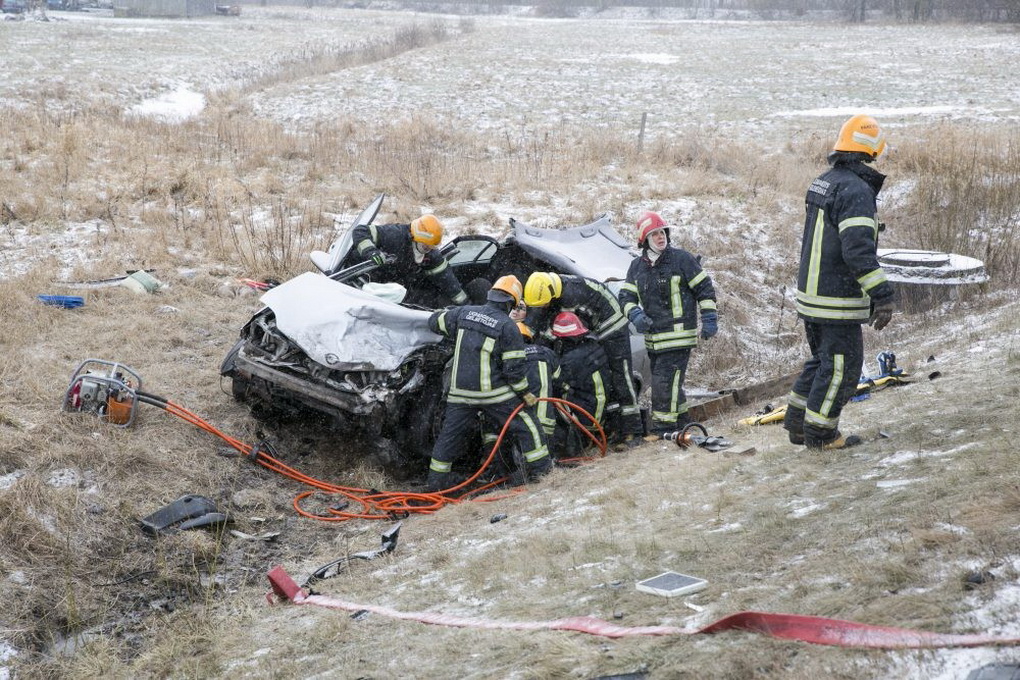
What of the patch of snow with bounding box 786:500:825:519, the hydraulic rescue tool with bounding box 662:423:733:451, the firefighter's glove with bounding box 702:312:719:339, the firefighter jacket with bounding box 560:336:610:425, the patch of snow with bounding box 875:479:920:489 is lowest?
the hydraulic rescue tool with bounding box 662:423:733:451

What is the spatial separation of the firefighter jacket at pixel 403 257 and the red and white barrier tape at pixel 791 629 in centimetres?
433

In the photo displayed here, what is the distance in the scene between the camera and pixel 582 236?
8.84 metres

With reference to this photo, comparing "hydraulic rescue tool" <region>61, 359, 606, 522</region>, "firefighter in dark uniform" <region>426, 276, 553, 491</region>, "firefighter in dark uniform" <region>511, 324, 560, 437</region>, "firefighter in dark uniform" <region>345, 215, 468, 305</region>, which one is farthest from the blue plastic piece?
"firefighter in dark uniform" <region>511, 324, 560, 437</region>

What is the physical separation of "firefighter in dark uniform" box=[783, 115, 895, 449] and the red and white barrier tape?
7.56ft

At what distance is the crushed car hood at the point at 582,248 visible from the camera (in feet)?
26.6

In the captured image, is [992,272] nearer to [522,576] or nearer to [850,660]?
[522,576]

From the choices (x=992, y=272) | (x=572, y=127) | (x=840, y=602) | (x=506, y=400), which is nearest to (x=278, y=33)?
(x=572, y=127)

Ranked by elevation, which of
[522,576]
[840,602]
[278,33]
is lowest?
[522,576]

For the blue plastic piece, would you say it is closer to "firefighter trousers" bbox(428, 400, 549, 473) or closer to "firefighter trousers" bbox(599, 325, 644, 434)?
"firefighter trousers" bbox(428, 400, 549, 473)

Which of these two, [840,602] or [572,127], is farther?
[572,127]

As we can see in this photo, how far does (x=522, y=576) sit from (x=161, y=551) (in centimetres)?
242

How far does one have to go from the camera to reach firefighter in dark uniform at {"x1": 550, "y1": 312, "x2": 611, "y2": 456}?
7301mm

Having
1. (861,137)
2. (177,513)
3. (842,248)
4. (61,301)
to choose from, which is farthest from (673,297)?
(61,301)

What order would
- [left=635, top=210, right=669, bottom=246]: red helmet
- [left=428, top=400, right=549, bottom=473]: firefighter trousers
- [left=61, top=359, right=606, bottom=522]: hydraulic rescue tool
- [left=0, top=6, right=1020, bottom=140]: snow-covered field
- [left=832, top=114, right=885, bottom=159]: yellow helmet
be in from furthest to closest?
1. [left=0, top=6, right=1020, bottom=140]: snow-covered field
2. [left=635, top=210, right=669, bottom=246]: red helmet
3. [left=428, top=400, right=549, bottom=473]: firefighter trousers
4. [left=61, top=359, right=606, bottom=522]: hydraulic rescue tool
5. [left=832, top=114, right=885, bottom=159]: yellow helmet
